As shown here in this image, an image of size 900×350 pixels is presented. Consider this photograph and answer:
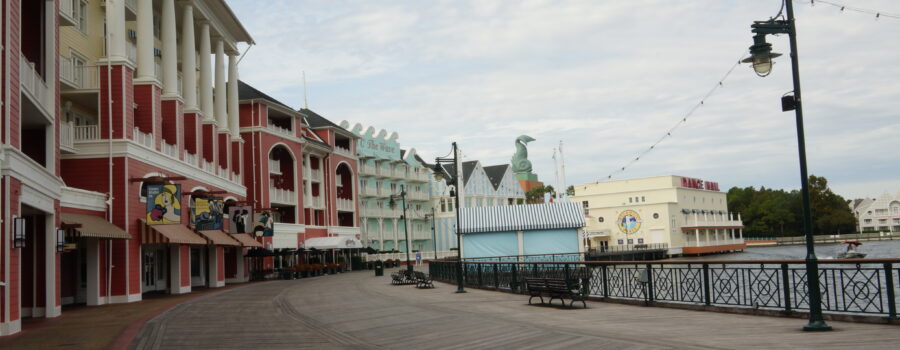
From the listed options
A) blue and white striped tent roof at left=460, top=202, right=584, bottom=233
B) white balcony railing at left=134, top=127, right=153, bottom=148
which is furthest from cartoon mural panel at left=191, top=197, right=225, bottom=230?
blue and white striped tent roof at left=460, top=202, right=584, bottom=233

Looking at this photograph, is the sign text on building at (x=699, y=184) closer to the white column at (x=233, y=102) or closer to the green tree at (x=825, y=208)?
the green tree at (x=825, y=208)

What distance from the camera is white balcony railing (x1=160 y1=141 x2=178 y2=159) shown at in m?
32.8

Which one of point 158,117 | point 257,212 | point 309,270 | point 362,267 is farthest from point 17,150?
point 362,267

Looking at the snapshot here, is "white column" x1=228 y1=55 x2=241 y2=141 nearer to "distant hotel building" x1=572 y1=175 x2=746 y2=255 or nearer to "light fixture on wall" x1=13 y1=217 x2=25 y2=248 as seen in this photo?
"light fixture on wall" x1=13 y1=217 x2=25 y2=248

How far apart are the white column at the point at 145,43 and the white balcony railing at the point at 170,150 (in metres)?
3.17

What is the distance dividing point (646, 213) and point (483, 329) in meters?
82.9

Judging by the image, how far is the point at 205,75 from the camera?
4219cm

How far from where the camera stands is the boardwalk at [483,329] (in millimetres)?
11766

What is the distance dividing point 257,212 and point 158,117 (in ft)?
50.5

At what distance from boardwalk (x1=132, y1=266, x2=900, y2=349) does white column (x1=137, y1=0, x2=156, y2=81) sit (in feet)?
47.1

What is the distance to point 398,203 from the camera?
87.7 m

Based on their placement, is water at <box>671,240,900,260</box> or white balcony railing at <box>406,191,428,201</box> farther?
white balcony railing at <box>406,191,428,201</box>

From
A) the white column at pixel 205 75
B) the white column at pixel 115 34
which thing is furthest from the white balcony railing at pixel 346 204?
the white column at pixel 115 34

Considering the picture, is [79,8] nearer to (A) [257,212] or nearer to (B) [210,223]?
(B) [210,223]
